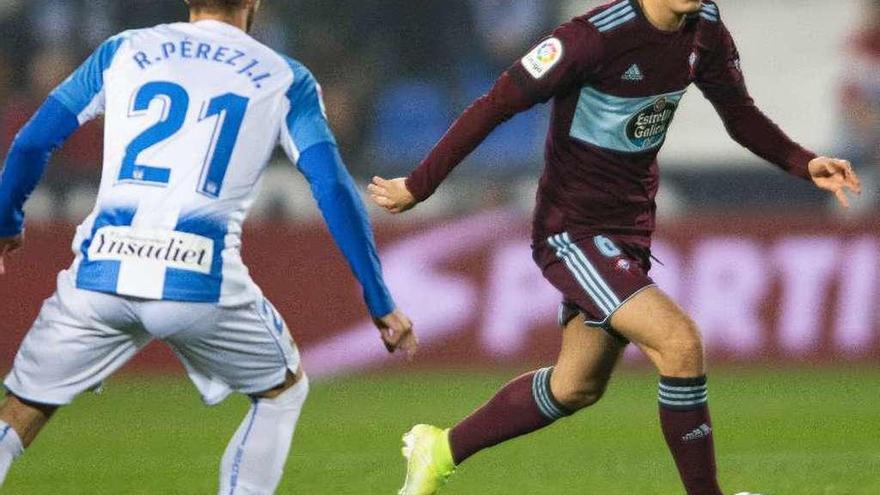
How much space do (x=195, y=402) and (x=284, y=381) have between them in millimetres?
4987

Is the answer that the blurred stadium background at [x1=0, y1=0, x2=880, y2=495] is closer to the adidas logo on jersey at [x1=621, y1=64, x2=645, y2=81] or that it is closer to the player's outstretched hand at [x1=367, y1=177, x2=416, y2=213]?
the player's outstretched hand at [x1=367, y1=177, x2=416, y2=213]

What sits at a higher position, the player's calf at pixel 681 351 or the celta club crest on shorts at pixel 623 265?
the celta club crest on shorts at pixel 623 265

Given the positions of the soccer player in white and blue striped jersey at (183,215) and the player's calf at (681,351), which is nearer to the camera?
the soccer player in white and blue striped jersey at (183,215)

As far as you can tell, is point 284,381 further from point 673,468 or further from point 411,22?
point 411,22

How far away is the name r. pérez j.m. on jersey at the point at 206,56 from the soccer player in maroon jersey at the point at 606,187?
91 cm

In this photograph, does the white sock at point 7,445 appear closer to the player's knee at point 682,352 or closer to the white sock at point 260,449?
the white sock at point 260,449

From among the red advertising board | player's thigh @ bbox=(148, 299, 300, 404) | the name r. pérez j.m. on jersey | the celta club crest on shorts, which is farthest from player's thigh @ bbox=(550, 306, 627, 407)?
the red advertising board

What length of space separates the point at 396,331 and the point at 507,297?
5979 millimetres

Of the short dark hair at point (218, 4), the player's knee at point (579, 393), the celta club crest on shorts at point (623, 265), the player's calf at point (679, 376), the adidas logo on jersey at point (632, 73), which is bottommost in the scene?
the player's knee at point (579, 393)

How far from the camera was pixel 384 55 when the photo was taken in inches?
483

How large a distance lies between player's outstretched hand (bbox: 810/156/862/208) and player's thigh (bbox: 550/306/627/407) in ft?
3.14

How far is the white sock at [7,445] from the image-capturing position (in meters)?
4.79

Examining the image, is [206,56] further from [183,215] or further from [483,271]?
[483,271]

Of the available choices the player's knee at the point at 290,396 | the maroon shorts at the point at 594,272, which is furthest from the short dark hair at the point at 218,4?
the maroon shorts at the point at 594,272
